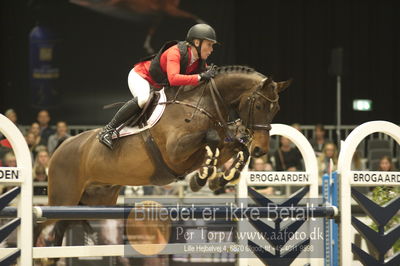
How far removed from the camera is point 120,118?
5.28 m

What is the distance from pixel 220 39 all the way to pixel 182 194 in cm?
322

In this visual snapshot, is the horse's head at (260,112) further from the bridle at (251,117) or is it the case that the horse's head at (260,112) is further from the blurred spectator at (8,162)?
the blurred spectator at (8,162)

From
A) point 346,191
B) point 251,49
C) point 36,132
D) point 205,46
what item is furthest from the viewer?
point 251,49

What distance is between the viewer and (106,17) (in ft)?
36.3

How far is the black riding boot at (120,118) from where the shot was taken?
17.2 ft

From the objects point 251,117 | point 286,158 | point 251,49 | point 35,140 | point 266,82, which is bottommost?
point 251,117

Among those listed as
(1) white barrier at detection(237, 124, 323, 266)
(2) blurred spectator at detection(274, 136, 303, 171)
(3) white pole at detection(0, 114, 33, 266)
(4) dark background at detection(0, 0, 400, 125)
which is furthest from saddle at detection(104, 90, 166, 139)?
(4) dark background at detection(0, 0, 400, 125)

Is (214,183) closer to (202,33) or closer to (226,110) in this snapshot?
(226,110)

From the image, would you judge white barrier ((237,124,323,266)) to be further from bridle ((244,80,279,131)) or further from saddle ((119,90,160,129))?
saddle ((119,90,160,129))

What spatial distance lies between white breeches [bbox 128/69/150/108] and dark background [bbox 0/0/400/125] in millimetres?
5573

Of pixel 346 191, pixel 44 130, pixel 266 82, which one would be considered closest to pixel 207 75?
pixel 266 82

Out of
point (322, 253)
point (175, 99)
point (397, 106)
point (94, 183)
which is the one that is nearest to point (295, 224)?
point (322, 253)

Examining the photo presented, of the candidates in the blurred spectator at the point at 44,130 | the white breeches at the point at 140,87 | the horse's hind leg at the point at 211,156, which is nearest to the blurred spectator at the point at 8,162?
the blurred spectator at the point at 44,130

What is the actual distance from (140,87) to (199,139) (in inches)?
26.2
